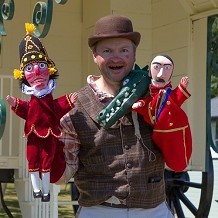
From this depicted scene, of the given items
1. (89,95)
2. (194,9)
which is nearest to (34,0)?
(194,9)

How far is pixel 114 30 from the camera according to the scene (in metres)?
2.89

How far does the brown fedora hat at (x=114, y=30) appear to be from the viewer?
288 cm

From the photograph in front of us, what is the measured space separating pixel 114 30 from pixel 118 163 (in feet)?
1.81

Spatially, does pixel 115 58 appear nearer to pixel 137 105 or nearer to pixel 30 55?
pixel 137 105

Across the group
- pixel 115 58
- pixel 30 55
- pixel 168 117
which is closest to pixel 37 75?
pixel 30 55

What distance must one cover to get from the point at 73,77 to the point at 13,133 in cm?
98

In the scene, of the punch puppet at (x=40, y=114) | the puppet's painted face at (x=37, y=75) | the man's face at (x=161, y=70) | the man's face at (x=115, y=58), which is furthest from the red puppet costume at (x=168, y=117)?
the puppet's painted face at (x=37, y=75)

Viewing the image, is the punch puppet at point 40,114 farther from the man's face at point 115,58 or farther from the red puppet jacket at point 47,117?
the man's face at point 115,58

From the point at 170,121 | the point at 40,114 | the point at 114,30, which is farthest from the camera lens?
the point at 40,114

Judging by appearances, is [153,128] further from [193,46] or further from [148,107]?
→ [193,46]

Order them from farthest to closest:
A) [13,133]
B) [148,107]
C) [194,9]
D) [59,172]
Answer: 1. [13,133]
2. [194,9]
3. [59,172]
4. [148,107]

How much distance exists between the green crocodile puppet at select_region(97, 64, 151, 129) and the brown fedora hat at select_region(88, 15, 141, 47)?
171 mm

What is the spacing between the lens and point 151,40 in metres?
7.41

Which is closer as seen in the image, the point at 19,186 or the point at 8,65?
the point at 19,186
